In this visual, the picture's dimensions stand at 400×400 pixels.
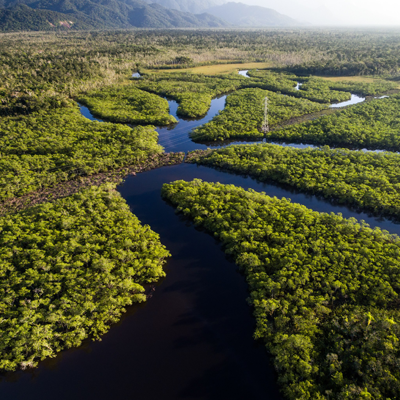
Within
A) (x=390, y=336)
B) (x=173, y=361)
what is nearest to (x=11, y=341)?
(x=173, y=361)

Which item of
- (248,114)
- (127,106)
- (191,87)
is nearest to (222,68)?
(191,87)

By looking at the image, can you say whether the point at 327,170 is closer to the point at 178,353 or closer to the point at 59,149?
the point at 178,353

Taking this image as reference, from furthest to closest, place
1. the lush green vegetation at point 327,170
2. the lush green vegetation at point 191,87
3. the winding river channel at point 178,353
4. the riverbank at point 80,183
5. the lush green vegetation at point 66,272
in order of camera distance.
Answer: the lush green vegetation at point 191,87 → the riverbank at point 80,183 → the lush green vegetation at point 327,170 → the lush green vegetation at point 66,272 → the winding river channel at point 178,353

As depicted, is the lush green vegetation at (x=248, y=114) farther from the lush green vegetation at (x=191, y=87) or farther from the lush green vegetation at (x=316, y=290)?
the lush green vegetation at (x=316, y=290)

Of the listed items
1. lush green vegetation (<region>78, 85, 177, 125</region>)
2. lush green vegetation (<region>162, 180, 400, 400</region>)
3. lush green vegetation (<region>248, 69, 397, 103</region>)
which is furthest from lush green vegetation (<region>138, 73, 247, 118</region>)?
lush green vegetation (<region>162, 180, 400, 400</region>)

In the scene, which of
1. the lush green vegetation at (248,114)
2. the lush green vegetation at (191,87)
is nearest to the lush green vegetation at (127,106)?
the lush green vegetation at (191,87)

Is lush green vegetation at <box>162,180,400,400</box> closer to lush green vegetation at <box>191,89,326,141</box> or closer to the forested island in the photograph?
the forested island
